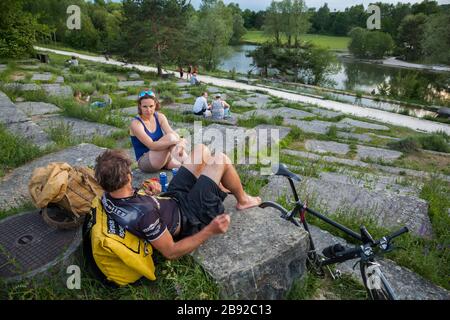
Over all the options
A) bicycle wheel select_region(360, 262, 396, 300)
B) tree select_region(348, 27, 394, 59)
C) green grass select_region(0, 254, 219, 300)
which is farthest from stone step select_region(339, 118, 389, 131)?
tree select_region(348, 27, 394, 59)

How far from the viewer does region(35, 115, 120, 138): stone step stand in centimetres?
612

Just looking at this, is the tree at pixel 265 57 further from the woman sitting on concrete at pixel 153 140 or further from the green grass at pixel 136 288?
the green grass at pixel 136 288

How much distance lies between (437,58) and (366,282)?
34.2 m

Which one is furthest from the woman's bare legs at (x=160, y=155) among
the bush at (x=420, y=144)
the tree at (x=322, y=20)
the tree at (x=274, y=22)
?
the tree at (x=322, y=20)

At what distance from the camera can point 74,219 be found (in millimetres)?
2713

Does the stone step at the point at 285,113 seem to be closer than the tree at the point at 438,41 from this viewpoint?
Yes

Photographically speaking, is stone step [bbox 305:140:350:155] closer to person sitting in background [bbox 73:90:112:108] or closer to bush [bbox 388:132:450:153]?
bush [bbox 388:132:450:153]

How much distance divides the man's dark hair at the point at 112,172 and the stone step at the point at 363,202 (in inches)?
86.6

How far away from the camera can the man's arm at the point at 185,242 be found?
84.5 inches

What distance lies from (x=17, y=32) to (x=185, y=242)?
1940 cm

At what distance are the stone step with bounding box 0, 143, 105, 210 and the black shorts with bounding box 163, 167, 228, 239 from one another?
6.06ft

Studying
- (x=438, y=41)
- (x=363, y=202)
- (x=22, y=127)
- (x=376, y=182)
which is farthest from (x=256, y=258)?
(x=438, y=41)

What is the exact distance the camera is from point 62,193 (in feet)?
8.77
